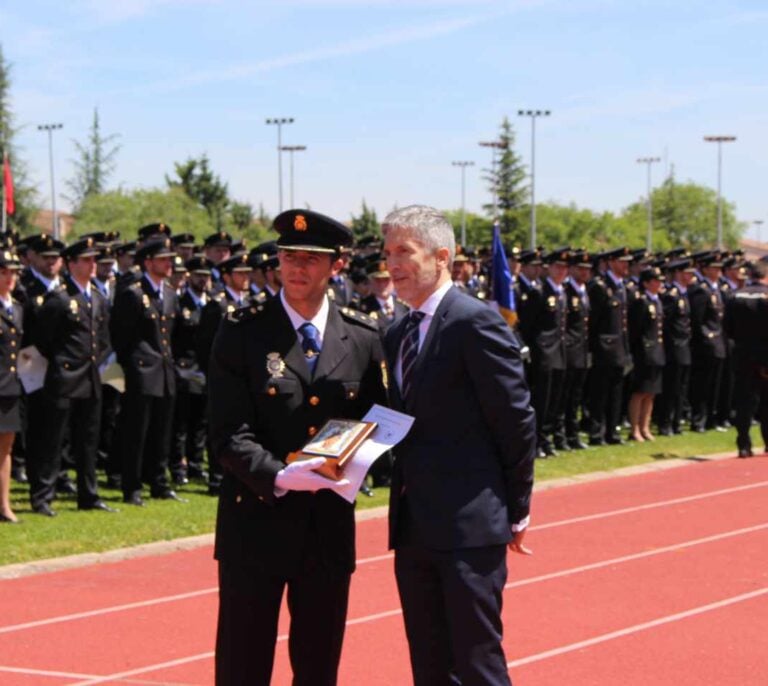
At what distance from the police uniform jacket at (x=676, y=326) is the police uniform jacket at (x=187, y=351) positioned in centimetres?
786

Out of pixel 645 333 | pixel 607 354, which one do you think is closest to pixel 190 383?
pixel 607 354

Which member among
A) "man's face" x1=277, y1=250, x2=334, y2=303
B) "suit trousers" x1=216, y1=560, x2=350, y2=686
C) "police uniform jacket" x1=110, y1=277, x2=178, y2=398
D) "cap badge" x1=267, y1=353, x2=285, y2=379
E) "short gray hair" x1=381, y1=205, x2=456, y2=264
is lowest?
"suit trousers" x1=216, y1=560, x2=350, y2=686

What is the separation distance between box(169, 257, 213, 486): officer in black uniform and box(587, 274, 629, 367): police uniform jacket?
17.8 feet

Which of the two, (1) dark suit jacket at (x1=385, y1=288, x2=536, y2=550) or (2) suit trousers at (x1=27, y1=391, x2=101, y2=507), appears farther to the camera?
Answer: (2) suit trousers at (x1=27, y1=391, x2=101, y2=507)

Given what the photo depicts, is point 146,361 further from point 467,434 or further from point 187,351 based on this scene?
point 467,434

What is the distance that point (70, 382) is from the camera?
11547 millimetres

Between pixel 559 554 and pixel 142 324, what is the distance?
4.05 meters

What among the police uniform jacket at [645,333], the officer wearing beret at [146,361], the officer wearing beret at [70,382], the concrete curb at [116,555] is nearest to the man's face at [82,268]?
the officer wearing beret at [70,382]

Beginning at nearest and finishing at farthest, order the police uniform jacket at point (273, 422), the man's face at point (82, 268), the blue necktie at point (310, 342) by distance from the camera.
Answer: the police uniform jacket at point (273, 422) → the blue necktie at point (310, 342) → the man's face at point (82, 268)

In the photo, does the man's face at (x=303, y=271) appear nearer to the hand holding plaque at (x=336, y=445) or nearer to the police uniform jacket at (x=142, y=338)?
the hand holding plaque at (x=336, y=445)

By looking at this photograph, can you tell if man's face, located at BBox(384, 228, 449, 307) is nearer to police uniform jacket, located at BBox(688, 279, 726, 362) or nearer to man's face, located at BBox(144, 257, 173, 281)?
man's face, located at BBox(144, 257, 173, 281)

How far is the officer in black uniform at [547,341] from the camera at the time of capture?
16375mm

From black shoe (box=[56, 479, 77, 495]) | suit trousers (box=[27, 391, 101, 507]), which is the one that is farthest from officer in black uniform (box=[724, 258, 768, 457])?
suit trousers (box=[27, 391, 101, 507])

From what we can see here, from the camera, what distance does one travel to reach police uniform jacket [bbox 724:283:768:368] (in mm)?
15617
